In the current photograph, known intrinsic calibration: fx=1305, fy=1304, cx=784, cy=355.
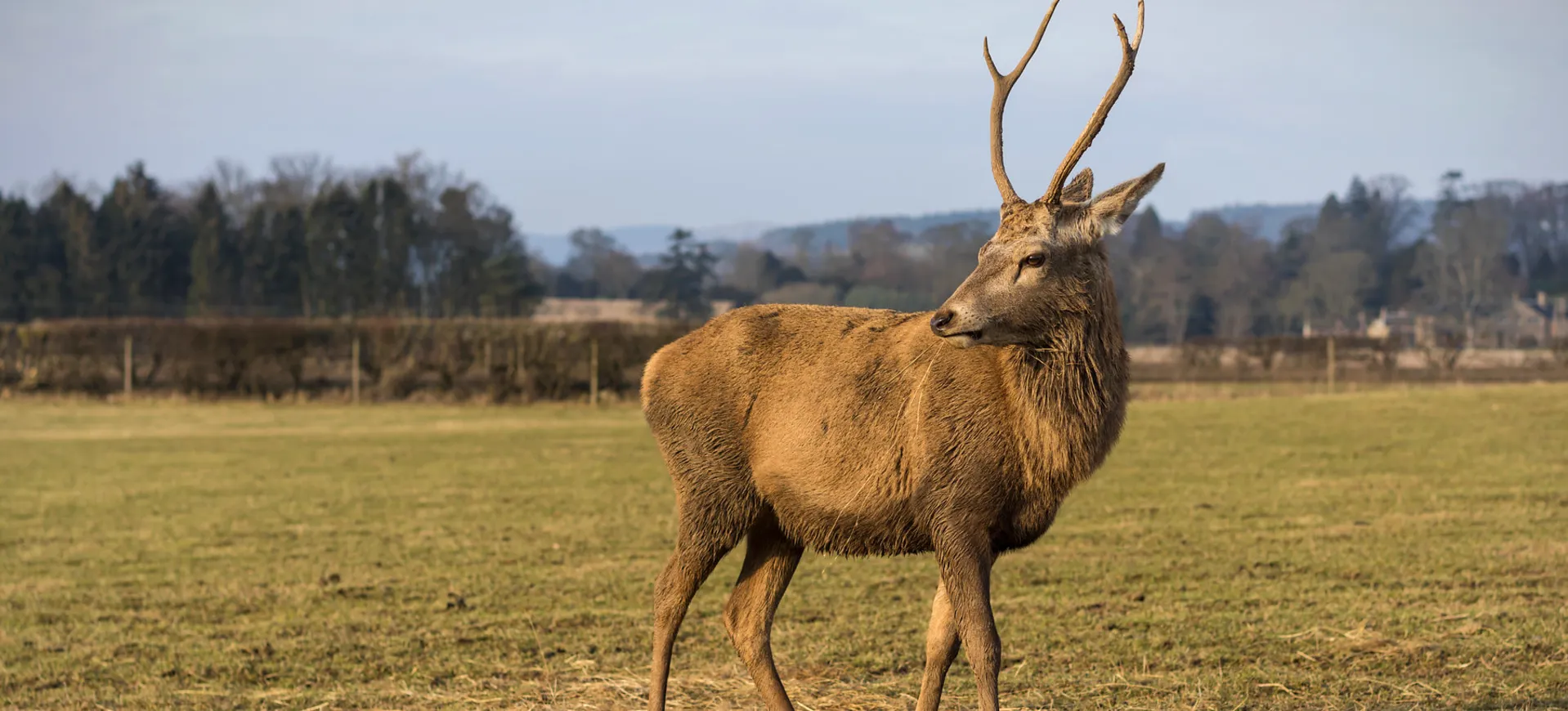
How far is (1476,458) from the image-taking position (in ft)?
64.8

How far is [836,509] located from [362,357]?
3400 cm

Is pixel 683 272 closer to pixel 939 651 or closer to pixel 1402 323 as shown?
pixel 1402 323

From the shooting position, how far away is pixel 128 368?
36.9 metres

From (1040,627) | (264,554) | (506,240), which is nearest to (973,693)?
(1040,627)

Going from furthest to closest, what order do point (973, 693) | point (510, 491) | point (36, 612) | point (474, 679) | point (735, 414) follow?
point (510, 491) → point (36, 612) → point (474, 679) → point (973, 693) → point (735, 414)

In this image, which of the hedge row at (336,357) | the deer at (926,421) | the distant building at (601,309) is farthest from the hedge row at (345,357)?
the deer at (926,421)

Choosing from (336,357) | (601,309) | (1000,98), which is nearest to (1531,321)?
(601,309)

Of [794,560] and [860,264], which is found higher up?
[860,264]

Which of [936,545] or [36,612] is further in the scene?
[36,612]

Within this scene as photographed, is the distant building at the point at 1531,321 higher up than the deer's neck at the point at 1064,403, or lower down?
higher up

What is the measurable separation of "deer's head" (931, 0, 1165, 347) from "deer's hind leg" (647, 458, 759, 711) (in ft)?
4.75

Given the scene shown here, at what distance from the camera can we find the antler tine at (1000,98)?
5.74 m

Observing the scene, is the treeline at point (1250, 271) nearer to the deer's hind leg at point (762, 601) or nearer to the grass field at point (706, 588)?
the grass field at point (706, 588)

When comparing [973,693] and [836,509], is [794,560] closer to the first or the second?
[836,509]
